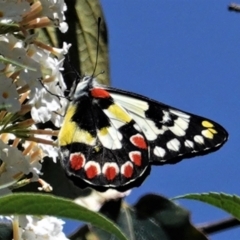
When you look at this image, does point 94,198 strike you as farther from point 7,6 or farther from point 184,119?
point 7,6

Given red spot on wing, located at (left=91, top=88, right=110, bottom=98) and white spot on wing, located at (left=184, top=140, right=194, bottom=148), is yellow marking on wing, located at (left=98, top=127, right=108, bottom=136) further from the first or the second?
white spot on wing, located at (left=184, top=140, right=194, bottom=148)

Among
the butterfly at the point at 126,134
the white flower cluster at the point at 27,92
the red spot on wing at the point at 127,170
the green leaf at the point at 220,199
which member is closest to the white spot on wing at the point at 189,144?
the butterfly at the point at 126,134

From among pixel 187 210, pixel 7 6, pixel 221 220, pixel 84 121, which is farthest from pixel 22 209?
pixel 84 121

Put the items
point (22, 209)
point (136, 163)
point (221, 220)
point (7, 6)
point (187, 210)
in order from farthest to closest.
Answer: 1. point (136, 163)
2. point (187, 210)
3. point (221, 220)
4. point (7, 6)
5. point (22, 209)

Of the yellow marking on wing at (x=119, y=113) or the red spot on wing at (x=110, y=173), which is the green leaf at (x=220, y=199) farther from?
the yellow marking on wing at (x=119, y=113)

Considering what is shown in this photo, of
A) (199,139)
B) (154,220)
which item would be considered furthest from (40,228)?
(199,139)

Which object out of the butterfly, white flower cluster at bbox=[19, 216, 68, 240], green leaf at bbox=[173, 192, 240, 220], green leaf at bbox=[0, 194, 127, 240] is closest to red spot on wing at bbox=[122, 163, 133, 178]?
the butterfly
